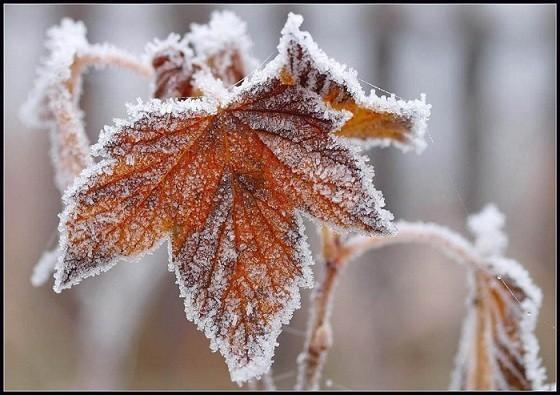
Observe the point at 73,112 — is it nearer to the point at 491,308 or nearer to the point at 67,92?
the point at 67,92

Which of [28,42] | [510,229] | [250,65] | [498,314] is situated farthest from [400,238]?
[28,42]

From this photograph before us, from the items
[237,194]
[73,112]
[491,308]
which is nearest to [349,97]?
[237,194]

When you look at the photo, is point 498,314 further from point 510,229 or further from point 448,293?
point 510,229

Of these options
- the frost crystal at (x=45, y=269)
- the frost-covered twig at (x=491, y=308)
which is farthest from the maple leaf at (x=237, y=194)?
the frost crystal at (x=45, y=269)

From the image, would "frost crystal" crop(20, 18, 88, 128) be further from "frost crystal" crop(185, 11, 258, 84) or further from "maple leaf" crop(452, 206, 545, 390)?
"maple leaf" crop(452, 206, 545, 390)

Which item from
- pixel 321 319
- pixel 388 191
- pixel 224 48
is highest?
pixel 388 191

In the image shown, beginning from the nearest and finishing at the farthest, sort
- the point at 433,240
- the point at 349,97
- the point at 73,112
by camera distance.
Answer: the point at 349,97
the point at 73,112
the point at 433,240
